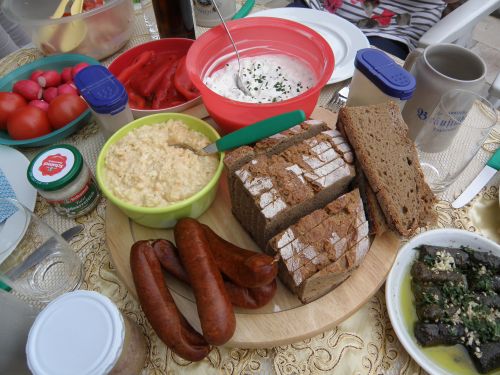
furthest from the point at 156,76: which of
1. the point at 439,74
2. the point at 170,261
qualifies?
the point at 439,74

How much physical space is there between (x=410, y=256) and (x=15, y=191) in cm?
175

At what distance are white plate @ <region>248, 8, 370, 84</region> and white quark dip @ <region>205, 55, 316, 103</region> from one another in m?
0.29

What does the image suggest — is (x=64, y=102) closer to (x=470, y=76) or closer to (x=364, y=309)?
(x=364, y=309)

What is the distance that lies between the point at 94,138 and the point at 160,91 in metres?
0.44

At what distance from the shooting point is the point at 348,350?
1.26 m

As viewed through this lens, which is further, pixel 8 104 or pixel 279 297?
pixel 8 104

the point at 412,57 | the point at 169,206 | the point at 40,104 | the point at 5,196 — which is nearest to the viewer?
the point at 169,206

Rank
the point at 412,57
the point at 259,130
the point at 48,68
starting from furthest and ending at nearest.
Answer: the point at 48,68
the point at 412,57
the point at 259,130

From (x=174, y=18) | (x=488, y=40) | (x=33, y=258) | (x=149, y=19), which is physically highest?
(x=174, y=18)

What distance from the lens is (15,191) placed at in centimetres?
162

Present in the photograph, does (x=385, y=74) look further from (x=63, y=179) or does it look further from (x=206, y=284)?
(x=63, y=179)

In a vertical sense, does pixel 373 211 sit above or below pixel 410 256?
above

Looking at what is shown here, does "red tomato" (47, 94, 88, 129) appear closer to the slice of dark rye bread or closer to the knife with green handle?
the knife with green handle

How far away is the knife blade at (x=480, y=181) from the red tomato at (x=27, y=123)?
6.66 feet
